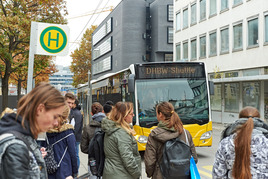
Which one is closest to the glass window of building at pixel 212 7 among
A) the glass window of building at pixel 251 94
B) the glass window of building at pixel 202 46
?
the glass window of building at pixel 202 46

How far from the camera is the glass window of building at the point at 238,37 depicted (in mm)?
25547

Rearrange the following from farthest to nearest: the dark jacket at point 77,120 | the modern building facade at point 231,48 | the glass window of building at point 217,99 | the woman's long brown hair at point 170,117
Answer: the glass window of building at point 217,99, the modern building facade at point 231,48, the dark jacket at point 77,120, the woman's long brown hair at point 170,117

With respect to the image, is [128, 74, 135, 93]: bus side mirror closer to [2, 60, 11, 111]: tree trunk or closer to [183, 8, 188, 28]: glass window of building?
[2, 60, 11, 111]: tree trunk

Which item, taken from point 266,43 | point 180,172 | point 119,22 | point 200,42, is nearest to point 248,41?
point 266,43

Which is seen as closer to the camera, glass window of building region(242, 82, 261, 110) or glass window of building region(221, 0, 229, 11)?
glass window of building region(242, 82, 261, 110)

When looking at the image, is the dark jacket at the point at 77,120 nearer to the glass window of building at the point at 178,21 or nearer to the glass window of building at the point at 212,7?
the glass window of building at the point at 212,7

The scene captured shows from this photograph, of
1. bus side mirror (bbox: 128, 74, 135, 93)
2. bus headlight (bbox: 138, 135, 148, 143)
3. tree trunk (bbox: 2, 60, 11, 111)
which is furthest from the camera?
tree trunk (bbox: 2, 60, 11, 111)

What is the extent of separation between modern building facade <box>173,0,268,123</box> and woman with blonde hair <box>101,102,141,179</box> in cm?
1843

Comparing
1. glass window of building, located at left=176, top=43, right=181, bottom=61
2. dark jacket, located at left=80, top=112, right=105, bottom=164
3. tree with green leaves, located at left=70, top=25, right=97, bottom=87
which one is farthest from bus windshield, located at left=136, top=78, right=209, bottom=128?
tree with green leaves, located at left=70, top=25, right=97, bottom=87

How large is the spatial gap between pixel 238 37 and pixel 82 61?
4191 cm

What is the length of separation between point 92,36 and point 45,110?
239ft

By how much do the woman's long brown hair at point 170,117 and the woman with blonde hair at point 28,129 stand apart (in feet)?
6.99

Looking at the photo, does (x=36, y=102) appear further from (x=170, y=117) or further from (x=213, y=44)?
(x=213, y=44)

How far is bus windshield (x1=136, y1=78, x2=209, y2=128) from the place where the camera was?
984cm
